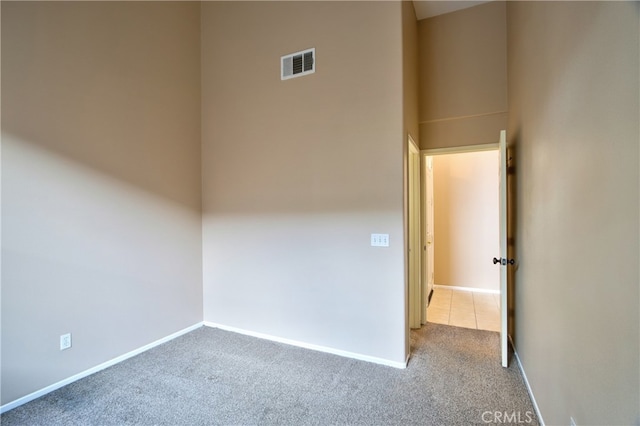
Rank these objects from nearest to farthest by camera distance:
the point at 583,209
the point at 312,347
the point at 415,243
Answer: the point at 583,209
the point at 312,347
the point at 415,243

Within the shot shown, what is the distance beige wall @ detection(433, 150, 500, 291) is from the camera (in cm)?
510

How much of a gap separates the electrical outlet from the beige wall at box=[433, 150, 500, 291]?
5162 millimetres

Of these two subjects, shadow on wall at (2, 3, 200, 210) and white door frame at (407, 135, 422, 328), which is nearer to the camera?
shadow on wall at (2, 3, 200, 210)

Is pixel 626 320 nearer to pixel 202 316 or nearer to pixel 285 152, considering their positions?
pixel 285 152

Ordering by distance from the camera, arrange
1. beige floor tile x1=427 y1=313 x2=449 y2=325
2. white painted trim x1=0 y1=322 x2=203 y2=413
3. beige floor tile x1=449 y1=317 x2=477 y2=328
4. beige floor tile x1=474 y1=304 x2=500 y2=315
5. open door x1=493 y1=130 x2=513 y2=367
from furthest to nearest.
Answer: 1. beige floor tile x1=474 y1=304 x2=500 y2=315
2. beige floor tile x1=427 y1=313 x2=449 y2=325
3. beige floor tile x1=449 y1=317 x2=477 y2=328
4. open door x1=493 y1=130 x2=513 y2=367
5. white painted trim x1=0 y1=322 x2=203 y2=413

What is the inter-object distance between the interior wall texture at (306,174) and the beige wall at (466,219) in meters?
3.01

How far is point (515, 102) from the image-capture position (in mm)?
2732

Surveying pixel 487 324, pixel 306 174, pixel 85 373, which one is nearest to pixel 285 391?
pixel 85 373

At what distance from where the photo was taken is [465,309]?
4.19m

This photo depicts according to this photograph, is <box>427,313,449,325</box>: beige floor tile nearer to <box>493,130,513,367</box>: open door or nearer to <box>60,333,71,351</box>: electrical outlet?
<box>493,130,513,367</box>: open door

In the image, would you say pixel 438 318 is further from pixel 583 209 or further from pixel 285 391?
pixel 583 209

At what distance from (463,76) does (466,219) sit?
2765mm

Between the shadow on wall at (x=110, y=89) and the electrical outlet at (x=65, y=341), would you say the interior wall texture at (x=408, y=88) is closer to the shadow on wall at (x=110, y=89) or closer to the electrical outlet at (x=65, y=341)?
the shadow on wall at (x=110, y=89)

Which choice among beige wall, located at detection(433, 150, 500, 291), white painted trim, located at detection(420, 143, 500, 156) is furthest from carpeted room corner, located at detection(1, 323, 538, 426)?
beige wall, located at detection(433, 150, 500, 291)
